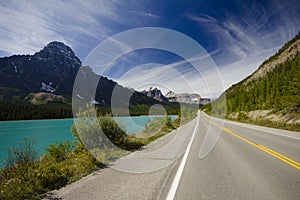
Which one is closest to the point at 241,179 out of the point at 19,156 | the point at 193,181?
the point at 193,181

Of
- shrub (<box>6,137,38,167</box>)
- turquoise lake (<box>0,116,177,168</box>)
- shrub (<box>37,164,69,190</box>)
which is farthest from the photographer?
turquoise lake (<box>0,116,177,168</box>)

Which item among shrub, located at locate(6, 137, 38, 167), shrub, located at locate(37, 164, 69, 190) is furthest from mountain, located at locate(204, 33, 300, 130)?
shrub, located at locate(6, 137, 38, 167)

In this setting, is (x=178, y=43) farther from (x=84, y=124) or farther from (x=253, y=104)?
(x=253, y=104)

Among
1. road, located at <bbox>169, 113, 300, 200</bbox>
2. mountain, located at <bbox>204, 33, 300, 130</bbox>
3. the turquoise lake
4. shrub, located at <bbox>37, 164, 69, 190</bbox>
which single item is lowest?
the turquoise lake

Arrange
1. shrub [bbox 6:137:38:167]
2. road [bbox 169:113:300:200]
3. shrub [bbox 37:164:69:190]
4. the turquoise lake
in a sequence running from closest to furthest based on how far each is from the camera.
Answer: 1. road [bbox 169:113:300:200]
2. shrub [bbox 37:164:69:190]
3. shrub [bbox 6:137:38:167]
4. the turquoise lake

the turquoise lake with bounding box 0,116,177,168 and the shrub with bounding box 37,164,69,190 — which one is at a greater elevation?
the shrub with bounding box 37,164,69,190

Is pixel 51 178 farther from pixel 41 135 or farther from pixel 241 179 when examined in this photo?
pixel 41 135

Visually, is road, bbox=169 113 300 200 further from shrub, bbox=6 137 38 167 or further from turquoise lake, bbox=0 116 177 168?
turquoise lake, bbox=0 116 177 168

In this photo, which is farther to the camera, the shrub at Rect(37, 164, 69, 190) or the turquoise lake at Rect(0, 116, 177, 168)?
the turquoise lake at Rect(0, 116, 177, 168)

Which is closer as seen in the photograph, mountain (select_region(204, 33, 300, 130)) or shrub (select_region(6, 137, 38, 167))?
shrub (select_region(6, 137, 38, 167))

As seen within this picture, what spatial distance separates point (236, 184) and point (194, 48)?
11.6 metres

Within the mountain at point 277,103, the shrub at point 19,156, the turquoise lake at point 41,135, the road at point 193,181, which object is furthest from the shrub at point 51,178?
the mountain at point 277,103

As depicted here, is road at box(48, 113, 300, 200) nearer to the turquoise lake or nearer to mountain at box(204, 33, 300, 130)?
the turquoise lake

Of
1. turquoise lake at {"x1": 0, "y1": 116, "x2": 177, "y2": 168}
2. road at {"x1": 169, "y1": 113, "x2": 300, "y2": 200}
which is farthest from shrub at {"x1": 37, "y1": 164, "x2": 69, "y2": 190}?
road at {"x1": 169, "y1": 113, "x2": 300, "y2": 200}
